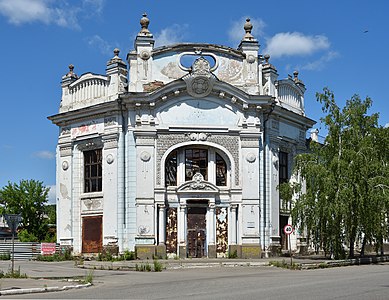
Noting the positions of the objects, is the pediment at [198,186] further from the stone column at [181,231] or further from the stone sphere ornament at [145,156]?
the stone sphere ornament at [145,156]

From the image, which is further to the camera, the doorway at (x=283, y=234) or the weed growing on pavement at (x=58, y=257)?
the doorway at (x=283, y=234)

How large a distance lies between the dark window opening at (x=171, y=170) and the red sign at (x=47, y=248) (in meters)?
8.32

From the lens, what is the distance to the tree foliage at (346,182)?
32.5 metres

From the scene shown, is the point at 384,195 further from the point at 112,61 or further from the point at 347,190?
the point at 112,61

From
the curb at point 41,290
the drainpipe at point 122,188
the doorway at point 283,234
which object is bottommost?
the curb at point 41,290

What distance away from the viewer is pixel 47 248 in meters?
38.5

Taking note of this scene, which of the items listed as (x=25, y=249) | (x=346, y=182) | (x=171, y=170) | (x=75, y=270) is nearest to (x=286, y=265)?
(x=346, y=182)

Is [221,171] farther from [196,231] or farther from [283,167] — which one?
[283,167]

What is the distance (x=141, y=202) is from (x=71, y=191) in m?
6.14

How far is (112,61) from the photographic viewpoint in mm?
38031

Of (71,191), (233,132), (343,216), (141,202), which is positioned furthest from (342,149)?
(71,191)

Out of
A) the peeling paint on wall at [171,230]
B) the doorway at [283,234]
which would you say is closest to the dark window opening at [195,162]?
the peeling paint on wall at [171,230]

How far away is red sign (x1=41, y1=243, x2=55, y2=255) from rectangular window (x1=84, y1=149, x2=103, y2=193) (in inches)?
152

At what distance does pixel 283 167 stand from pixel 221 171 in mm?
5478
